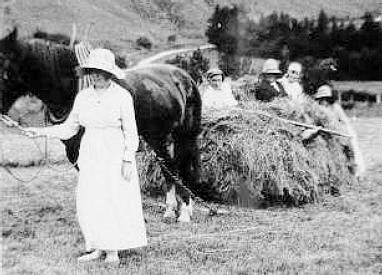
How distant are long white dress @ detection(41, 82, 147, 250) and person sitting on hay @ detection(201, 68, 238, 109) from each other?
3005mm

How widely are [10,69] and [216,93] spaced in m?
3.28

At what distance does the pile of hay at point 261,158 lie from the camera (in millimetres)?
6672

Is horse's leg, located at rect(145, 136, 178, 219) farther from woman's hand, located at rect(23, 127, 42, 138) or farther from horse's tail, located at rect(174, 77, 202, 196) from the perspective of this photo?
woman's hand, located at rect(23, 127, 42, 138)

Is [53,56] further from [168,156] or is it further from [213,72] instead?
[213,72]

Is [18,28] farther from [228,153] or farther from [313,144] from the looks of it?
[313,144]

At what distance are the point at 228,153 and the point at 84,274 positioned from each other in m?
3.03

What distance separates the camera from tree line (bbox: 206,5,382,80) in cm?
750

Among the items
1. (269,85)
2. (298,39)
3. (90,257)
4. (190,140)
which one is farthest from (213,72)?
(90,257)

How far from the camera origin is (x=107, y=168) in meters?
4.41

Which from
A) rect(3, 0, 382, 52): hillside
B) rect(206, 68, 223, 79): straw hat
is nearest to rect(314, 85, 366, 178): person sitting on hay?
rect(3, 0, 382, 52): hillside

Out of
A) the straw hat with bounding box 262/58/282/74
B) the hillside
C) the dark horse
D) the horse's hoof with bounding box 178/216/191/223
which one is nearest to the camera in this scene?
the dark horse

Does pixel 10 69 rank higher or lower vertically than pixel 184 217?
higher

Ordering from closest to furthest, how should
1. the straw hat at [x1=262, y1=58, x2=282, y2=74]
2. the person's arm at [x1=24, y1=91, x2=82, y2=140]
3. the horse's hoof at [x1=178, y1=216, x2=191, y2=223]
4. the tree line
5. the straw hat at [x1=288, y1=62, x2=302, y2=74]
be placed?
the person's arm at [x1=24, y1=91, x2=82, y2=140] < the horse's hoof at [x1=178, y1=216, x2=191, y2=223] < the tree line < the straw hat at [x1=262, y1=58, x2=282, y2=74] < the straw hat at [x1=288, y1=62, x2=302, y2=74]

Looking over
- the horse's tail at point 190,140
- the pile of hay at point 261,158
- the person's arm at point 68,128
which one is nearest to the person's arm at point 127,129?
the person's arm at point 68,128
